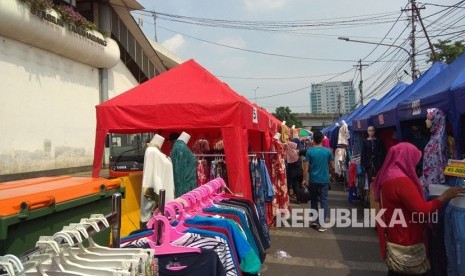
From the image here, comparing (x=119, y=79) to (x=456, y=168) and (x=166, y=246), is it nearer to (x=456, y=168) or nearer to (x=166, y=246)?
(x=456, y=168)

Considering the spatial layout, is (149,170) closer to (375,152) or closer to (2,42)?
(375,152)

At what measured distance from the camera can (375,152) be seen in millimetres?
8797

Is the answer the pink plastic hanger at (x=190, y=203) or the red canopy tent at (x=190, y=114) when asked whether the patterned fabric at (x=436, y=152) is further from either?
the pink plastic hanger at (x=190, y=203)

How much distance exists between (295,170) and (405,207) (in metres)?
8.00

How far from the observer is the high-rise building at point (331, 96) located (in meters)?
58.7

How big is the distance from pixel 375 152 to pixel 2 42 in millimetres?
11855

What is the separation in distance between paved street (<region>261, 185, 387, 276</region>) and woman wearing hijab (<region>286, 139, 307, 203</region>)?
315cm

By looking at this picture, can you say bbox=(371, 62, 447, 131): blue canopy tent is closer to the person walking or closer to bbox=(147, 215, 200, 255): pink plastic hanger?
the person walking

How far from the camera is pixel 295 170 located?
1158 centimetres

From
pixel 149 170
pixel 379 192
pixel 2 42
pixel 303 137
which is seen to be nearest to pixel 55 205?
pixel 149 170

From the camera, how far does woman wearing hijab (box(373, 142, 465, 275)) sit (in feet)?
11.6

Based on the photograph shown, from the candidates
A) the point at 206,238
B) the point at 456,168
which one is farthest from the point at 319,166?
the point at 206,238

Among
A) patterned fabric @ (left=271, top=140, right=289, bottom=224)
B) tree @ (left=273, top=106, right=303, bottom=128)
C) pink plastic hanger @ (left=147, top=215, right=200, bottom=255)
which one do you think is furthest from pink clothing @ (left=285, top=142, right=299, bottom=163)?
tree @ (left=273, top=106, right=303, bottom=128)

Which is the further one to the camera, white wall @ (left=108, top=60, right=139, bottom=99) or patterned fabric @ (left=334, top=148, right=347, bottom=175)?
white wall @ (left=108, top=60, right=139, bottom=99)
